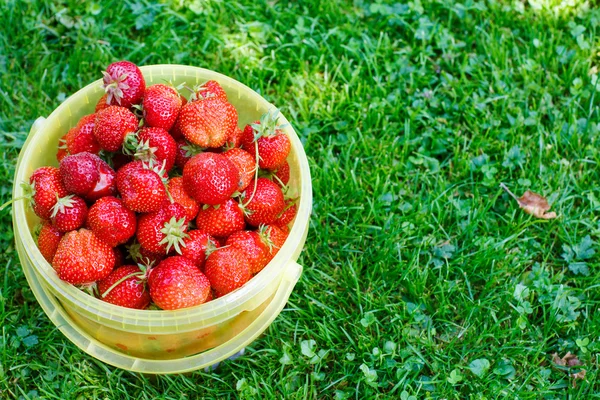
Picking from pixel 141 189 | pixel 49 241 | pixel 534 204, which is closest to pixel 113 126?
pixel 141 189

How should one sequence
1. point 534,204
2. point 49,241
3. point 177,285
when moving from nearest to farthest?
point 177,285
point 49,241
point 534,204

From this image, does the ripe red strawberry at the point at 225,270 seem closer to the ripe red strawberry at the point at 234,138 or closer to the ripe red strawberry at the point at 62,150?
the ripe red strawberry at the point at 234,138

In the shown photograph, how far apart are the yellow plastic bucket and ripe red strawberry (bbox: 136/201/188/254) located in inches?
6.3

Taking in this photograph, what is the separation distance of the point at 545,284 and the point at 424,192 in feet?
1.52

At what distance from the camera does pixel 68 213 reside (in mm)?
1618

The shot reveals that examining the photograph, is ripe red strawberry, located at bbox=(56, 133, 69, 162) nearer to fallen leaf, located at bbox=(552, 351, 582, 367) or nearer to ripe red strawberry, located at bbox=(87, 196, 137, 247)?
ripe red strawberry, located at bbox=(87, 196, 137, 247)

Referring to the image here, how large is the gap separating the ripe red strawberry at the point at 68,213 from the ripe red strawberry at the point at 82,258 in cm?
2

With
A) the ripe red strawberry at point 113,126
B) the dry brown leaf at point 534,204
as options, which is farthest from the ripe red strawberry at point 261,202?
the dry brown leaf at point 534,204

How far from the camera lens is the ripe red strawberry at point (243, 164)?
1.75 meters

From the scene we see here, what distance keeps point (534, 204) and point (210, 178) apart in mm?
1115

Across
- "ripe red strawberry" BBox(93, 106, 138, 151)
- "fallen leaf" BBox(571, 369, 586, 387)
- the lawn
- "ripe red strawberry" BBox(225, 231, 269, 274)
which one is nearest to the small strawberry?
"ripe red strawberry" BBox(93, 106, 138, 151)

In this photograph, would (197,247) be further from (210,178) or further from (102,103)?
(102,103)

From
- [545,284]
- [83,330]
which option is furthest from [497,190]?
[83,330]

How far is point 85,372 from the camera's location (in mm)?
1873
